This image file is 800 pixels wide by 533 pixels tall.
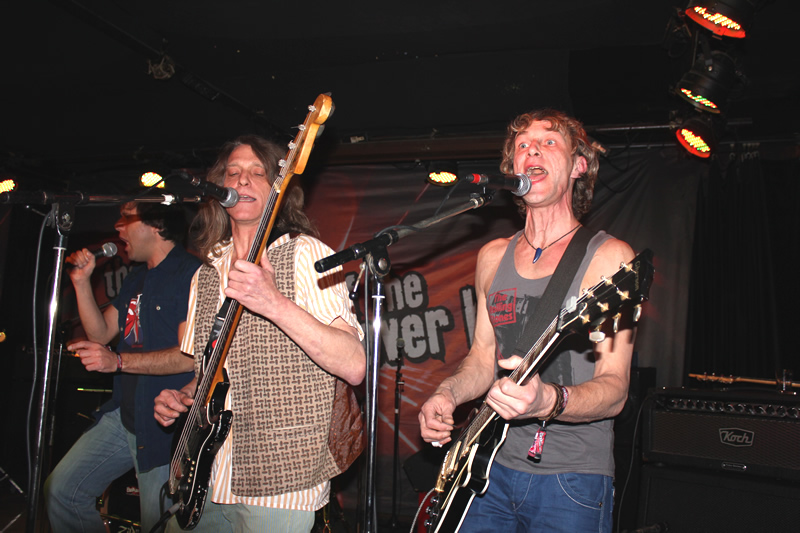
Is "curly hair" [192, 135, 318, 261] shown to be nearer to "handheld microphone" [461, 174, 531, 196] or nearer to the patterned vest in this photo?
the patterned vest

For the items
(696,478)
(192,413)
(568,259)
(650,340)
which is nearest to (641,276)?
(568,259)

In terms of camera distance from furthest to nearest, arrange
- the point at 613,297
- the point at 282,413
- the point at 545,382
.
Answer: the point at 282,413
the point at 545,382
the point at 613,297

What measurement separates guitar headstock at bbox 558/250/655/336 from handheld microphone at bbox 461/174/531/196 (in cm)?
53

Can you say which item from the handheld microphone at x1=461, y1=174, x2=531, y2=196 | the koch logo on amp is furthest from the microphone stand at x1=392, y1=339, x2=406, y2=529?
the handheld microphone at x1=461, y1=174, x2=531, y2=196

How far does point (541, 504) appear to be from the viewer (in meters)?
1.97

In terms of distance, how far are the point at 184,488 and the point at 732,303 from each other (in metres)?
4.50

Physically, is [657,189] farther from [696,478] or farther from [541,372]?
[541,372]

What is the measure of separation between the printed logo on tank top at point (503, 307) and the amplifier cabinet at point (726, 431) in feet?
6.10

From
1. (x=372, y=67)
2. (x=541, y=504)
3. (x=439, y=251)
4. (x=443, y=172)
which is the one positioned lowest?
(x=541, y=504)

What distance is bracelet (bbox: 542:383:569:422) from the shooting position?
5.75 ft

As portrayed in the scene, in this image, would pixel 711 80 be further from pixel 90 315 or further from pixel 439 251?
pixel 90 315

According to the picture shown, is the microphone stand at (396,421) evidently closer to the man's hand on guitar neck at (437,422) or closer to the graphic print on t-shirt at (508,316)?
the graphic print on t-shirt at (508,316)

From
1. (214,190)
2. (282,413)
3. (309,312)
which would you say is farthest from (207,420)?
(214,190)

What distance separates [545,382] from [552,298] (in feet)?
0.99
